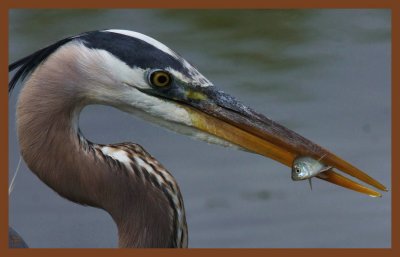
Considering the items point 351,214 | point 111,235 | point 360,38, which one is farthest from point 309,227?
point 360,38

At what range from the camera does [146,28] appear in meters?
6.21

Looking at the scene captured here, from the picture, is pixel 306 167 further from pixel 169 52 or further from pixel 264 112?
pixel 264 112

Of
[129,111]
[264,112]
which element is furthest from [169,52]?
[264,112]

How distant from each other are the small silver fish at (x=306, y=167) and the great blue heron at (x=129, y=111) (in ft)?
0.07

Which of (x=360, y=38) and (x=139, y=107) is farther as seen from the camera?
→ (x=360, y=38)

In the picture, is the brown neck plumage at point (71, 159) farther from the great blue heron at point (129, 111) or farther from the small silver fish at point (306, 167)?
the small silver fish at point (306, 167)

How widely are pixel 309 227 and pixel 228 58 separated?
3.89 feet

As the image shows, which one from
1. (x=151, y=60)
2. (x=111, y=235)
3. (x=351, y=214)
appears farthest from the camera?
(x=351, y=214)

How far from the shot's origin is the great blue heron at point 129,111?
3.41m

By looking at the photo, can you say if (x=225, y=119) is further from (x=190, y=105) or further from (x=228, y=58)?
(x=228, y=58)


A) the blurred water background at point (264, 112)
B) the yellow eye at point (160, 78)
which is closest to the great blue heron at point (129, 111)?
the yellow eye at point (160, 78)

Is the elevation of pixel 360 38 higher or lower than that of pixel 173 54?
higher

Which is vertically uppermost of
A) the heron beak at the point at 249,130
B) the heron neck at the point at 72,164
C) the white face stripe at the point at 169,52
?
the white face stripe at the point at 169,52

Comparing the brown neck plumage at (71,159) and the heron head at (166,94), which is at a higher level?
the heron head at (166,94)
